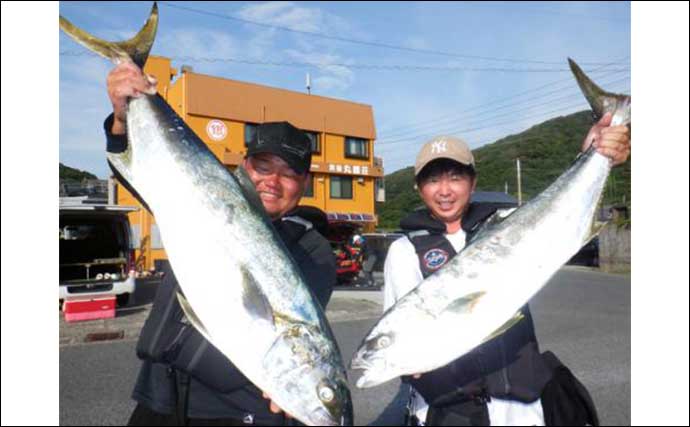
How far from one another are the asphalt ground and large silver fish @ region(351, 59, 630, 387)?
314cm

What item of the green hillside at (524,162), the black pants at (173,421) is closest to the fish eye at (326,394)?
the black pants at (173,421)

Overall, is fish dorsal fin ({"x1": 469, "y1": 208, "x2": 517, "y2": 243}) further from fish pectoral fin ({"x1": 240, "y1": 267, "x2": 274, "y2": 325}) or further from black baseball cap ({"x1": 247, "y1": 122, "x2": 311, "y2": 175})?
fish pectoral fin ({"x1": 240, "y1": 267, "x2": 274, "y2": 325})

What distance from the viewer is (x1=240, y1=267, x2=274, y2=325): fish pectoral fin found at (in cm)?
188

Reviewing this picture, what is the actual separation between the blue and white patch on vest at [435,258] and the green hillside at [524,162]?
150 feet

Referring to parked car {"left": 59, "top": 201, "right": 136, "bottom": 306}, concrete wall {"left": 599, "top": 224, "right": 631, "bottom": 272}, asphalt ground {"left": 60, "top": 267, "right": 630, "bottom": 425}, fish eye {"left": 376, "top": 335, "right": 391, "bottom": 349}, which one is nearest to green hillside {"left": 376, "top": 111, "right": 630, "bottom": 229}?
concrete wall {"left": 599, "top": 224, "right": 631, "bottom": 272}

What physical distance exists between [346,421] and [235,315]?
56 centimetres

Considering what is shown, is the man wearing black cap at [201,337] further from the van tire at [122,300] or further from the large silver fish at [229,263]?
the van tire at [122,300]

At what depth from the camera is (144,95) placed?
213 cm

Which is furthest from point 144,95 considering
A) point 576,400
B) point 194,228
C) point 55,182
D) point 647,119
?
point 576,400

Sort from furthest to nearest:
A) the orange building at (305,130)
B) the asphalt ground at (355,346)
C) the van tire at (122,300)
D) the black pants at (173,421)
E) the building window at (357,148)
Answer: the building window at (357,148)
the orange building at (305,130)
the van tire at (122,300)
the asphalt ground at (355,346)
the black pants at (173,421)

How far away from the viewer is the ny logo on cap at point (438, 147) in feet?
8.14

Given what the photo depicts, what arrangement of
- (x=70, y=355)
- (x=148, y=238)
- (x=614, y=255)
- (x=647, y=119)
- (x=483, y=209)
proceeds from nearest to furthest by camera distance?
1. (x=647, y=119)
2. (x=483, y=209)
3. (x=70, y=355)
4. (x=148, y=238)
5. (x=614, y=255)

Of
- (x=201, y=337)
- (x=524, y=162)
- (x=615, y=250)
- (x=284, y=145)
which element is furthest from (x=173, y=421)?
(x=524, y=162)

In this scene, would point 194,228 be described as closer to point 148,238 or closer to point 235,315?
point 235,315
